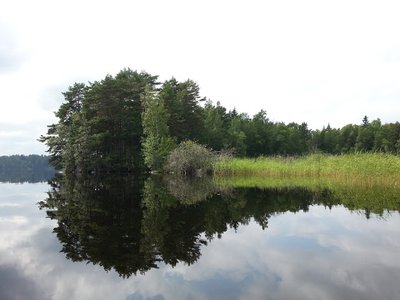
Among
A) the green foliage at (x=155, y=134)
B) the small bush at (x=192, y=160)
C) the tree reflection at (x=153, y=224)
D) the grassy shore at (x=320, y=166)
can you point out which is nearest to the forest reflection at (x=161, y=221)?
the tree reflection at (x=153, y=224)

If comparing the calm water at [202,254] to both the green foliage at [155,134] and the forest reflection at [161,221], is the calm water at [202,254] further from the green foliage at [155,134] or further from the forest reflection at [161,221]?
the green foliage at [155,134]

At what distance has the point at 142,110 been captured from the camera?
5753 cm

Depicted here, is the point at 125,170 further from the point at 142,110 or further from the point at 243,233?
the point at 243,233

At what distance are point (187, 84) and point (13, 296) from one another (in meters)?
60.5

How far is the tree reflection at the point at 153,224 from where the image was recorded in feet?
26.8

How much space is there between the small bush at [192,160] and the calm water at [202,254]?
25.4 m

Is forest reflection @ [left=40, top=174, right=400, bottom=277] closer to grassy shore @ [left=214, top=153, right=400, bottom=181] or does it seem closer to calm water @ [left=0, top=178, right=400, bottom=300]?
calm water @ [left=0, top=178, right=400, bottom=300]

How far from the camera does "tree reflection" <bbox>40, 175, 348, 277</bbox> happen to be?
26.8 feet

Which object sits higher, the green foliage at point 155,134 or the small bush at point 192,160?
the green foliage at point 155,134

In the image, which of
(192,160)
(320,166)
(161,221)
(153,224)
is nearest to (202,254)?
(153,224)

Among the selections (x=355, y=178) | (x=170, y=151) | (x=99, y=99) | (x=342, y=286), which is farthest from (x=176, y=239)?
(x=99, y=99)

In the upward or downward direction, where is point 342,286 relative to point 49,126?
downward

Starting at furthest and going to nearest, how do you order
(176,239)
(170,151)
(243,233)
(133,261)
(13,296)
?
(170,151) < (243,233) < (176,239) < (133,261) < (13,296)

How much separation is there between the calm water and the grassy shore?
1207cm
